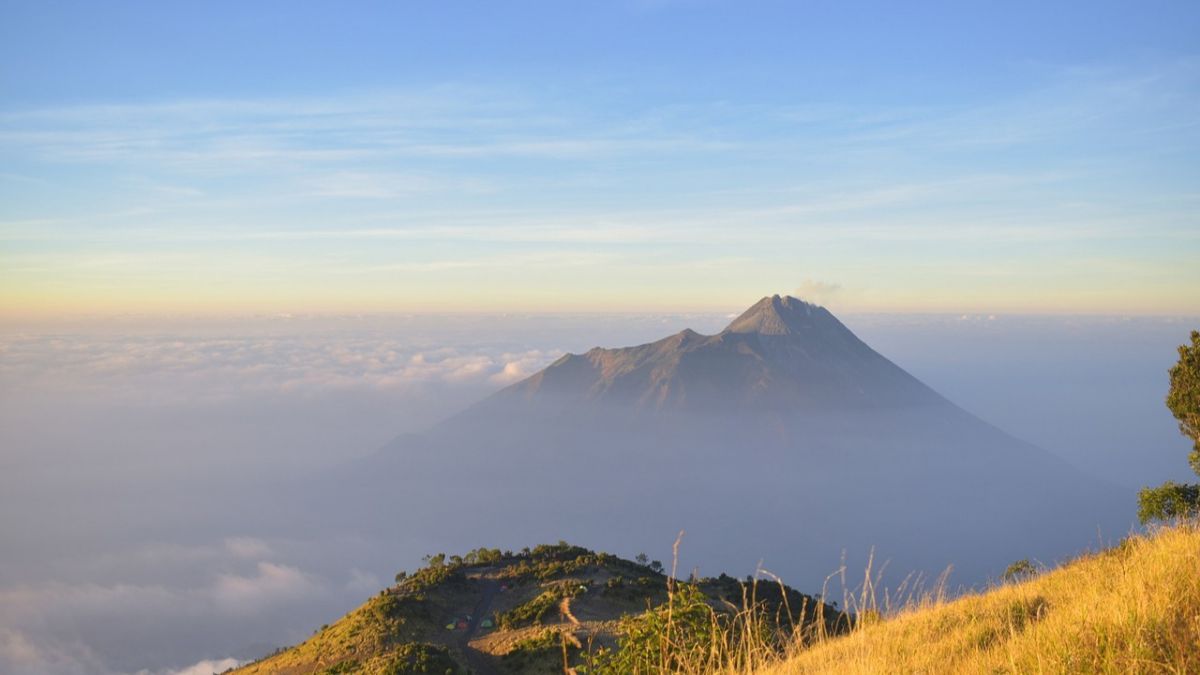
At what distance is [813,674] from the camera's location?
6.62 metres

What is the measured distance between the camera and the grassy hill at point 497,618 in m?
37.4

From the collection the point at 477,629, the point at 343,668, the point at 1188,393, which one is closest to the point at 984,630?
the point at 1188,393

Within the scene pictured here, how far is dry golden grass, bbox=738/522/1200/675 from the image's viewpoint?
5.20 meters

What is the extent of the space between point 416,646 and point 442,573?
2401cm

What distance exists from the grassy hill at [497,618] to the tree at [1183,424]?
51.6ft

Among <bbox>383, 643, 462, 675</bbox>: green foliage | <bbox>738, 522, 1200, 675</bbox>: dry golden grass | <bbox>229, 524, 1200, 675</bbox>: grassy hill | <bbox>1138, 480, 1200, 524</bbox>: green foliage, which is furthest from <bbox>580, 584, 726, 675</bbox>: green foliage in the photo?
<bbox>1138, 480, 1200, 524</bbox>: green foliage

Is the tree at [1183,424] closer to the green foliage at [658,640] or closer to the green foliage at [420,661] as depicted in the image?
the green foliage at [658,640]

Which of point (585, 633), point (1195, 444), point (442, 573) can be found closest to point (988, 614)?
point (1195, 444)

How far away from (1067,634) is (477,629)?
4936 centimetres

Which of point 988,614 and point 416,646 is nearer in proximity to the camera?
point 988,614

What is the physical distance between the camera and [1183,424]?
104 ft

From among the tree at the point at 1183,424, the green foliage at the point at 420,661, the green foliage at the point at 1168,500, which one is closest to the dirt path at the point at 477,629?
the green foliage at the point at 420,661

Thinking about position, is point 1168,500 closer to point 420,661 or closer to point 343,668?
point 420,661

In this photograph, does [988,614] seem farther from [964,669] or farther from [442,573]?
[442,573]
